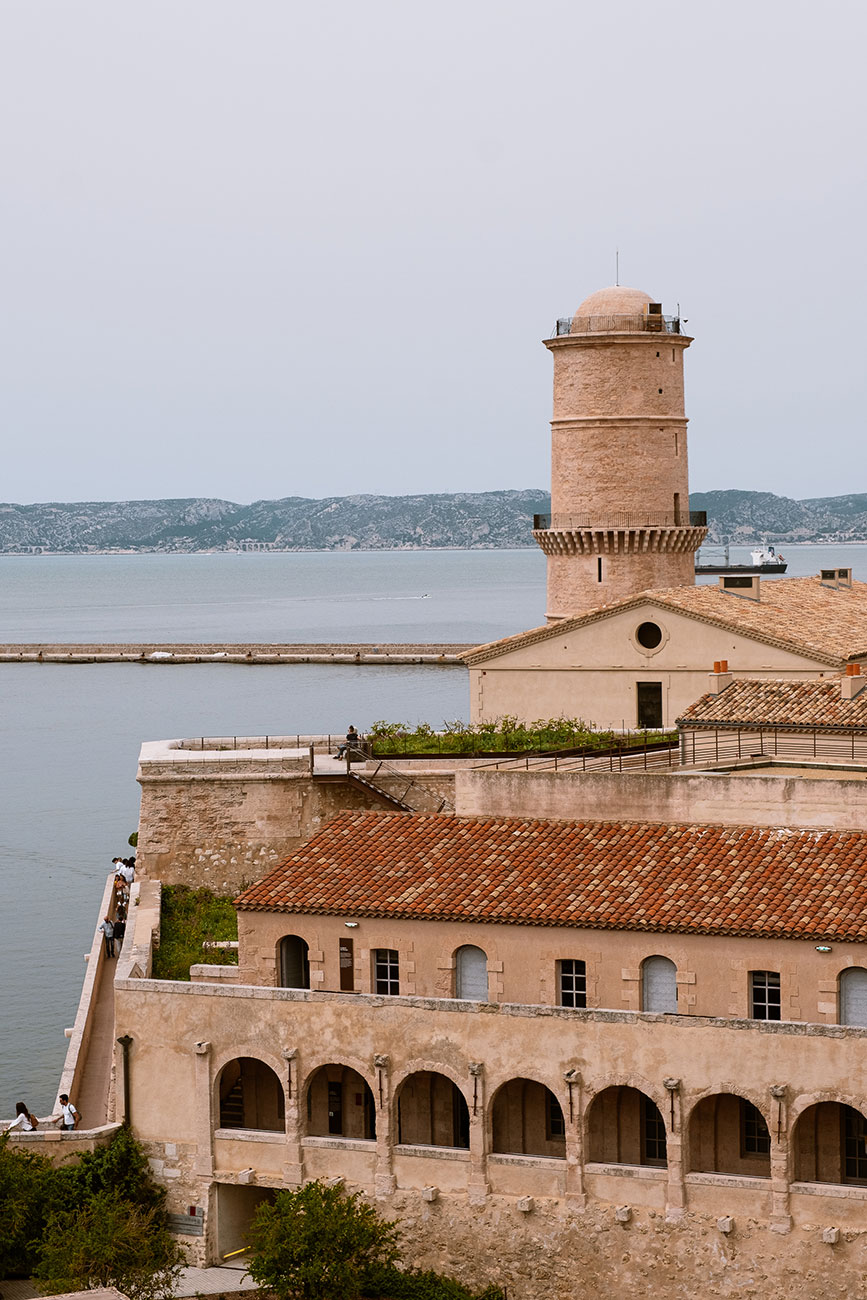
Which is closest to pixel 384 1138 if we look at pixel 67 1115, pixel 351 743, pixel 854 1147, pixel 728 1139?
pixel 728 1139

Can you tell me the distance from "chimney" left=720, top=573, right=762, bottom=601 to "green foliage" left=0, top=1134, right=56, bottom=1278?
2369 cm

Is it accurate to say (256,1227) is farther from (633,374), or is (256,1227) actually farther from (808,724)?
(633,374)

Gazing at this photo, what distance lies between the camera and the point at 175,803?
4112 cm

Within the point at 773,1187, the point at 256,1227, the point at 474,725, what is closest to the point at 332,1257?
the point at 256,1227

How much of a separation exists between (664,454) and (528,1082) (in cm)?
2729

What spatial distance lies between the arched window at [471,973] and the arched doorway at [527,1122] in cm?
152

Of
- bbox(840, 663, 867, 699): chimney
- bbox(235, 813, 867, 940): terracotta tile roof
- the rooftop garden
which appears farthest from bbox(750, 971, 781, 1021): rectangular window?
the rooftop garden

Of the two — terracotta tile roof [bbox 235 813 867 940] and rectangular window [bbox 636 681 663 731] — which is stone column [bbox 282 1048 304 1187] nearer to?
terracotta tile roof [bbox 235 813 867 940]

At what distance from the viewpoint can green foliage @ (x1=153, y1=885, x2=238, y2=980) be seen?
3688 centimetres

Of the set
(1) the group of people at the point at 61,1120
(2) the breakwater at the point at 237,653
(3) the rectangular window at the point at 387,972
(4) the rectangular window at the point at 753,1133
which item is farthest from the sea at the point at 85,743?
(4) the rectangular window at the point at 753,1133

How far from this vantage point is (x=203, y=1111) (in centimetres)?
3138

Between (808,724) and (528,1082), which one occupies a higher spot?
(808,724)

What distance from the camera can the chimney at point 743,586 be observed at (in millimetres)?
48094

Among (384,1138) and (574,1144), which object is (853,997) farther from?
(384,1138)
